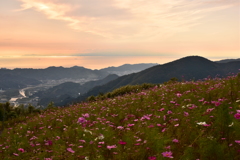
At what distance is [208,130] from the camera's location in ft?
17.9

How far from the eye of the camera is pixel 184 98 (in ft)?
32.5

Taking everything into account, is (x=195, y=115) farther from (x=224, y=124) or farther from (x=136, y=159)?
(x=136, y=159)

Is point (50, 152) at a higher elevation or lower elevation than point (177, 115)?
lower

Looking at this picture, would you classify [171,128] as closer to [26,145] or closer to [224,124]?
[224,124]

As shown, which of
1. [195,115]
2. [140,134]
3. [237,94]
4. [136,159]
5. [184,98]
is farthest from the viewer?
[184,98]

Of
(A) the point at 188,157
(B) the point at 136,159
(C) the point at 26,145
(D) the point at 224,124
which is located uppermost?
(D) the point at 224,124

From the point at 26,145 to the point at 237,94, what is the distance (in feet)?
32.1

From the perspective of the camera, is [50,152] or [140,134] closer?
[140,134]

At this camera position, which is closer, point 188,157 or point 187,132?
point 188,157

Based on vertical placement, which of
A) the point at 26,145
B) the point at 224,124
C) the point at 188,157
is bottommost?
the point at 26,145

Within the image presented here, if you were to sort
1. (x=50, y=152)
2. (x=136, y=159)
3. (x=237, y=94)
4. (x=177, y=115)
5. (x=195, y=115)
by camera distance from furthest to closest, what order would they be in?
(x=237, y=94), (x=177, y=115), (x=195, y=115), (x=50, y=152), (x=136, y=159)

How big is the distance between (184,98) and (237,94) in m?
2.44

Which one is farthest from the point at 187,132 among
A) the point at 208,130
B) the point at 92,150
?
the point at 92,150

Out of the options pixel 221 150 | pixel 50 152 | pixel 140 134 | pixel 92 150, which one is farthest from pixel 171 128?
pixel 50 152
